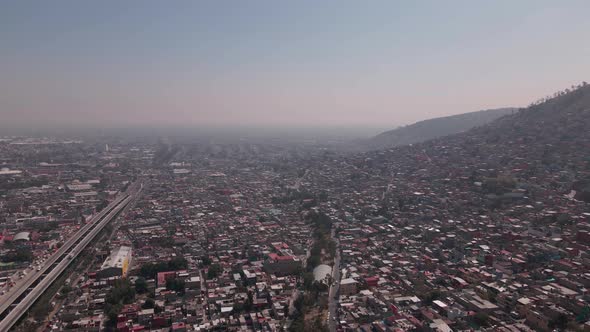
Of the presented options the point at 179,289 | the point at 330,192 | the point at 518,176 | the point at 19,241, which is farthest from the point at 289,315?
the point at 518,176

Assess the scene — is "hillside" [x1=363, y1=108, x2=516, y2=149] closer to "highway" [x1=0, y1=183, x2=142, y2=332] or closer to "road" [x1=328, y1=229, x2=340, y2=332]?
"highway" [x1=0, y1=183, x2=142, y2=332]

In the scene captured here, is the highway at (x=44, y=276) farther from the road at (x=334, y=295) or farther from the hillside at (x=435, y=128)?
the hillside at (x=435, y=128)

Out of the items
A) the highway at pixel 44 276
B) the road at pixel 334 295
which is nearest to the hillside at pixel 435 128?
the highway at pixel 44 276

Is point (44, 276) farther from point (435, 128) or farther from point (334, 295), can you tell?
point (435, 128)

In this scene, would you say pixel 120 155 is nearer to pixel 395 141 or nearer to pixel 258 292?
pixel 395 141

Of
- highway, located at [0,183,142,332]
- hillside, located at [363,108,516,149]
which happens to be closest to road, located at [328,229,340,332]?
highway, located at [0,183,142,332]

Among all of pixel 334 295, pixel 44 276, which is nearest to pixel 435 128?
pixel 334 295
